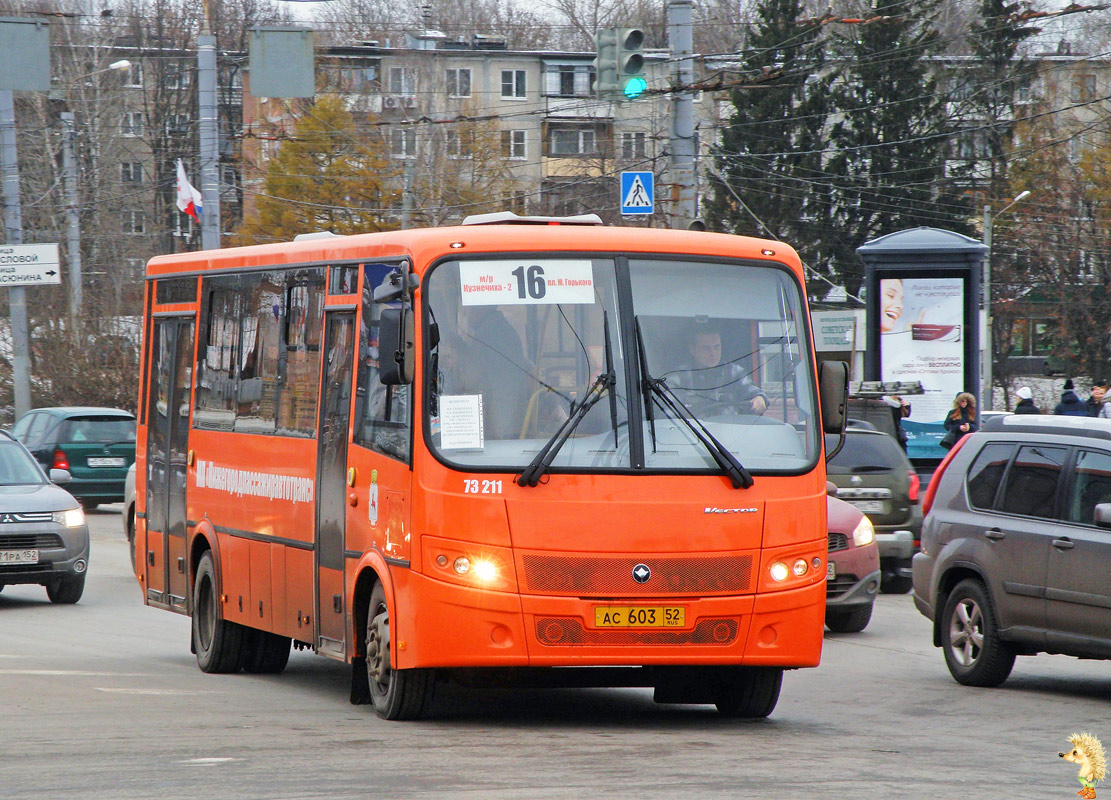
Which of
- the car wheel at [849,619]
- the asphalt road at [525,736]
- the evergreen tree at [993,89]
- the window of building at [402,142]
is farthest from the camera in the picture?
the window of building at [402,142]

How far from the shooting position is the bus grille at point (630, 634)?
882cm

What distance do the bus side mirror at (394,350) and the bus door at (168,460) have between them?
4.40m

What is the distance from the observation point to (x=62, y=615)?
16.7 metres

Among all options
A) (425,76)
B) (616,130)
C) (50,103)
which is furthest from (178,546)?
(616,130)

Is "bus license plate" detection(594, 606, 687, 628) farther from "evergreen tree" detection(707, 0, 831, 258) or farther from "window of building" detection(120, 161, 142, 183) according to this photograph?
"window of building" detection(120, 161, 142, 183)

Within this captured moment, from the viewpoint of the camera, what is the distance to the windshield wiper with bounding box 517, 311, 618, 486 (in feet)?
29.0

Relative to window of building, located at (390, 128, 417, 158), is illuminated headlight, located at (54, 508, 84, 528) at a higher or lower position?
lower

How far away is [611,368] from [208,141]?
20314mm

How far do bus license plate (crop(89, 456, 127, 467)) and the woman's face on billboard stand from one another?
11.8 metres

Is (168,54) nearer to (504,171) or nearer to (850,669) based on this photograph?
(504,171)

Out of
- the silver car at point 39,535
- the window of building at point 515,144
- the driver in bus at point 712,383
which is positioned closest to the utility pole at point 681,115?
the silver car at point 39,535

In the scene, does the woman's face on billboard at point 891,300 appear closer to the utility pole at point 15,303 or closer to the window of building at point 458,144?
the utility pole at point 15,303

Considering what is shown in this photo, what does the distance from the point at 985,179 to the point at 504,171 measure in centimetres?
1778

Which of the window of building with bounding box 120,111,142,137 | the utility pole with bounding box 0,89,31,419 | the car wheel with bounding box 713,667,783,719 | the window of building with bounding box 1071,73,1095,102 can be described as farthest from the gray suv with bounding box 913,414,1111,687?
the window of building with bounding box 120,111,142,137
